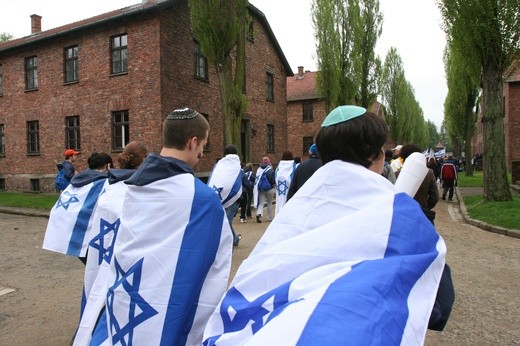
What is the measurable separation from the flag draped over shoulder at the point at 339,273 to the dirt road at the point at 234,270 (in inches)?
122

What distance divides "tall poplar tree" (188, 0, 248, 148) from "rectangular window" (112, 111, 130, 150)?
16.0 ft

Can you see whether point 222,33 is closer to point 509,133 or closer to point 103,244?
point 103,244

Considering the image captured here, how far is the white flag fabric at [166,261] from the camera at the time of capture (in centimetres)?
221

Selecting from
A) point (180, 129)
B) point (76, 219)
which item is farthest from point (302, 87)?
point (180, 129)

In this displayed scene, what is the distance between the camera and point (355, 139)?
5.23 ft

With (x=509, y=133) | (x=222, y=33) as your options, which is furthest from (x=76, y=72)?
(x=509, y=133)

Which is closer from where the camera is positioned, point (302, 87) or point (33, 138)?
point (33, 138)

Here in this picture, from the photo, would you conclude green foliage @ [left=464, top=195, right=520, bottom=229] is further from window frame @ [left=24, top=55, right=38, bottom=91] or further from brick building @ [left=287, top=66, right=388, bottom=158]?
brick building @ [left=287, top=66, right=388, bottom=158]

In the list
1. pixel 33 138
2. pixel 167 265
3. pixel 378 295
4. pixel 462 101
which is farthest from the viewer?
pixel 462 101

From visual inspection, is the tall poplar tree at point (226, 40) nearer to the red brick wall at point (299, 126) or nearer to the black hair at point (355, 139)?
the black hair at point (355, 139)

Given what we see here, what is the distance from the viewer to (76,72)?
20.3 meters

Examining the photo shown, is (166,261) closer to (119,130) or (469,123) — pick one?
(119,130)

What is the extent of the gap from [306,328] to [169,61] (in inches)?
711

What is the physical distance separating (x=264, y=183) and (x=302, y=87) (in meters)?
29.6
